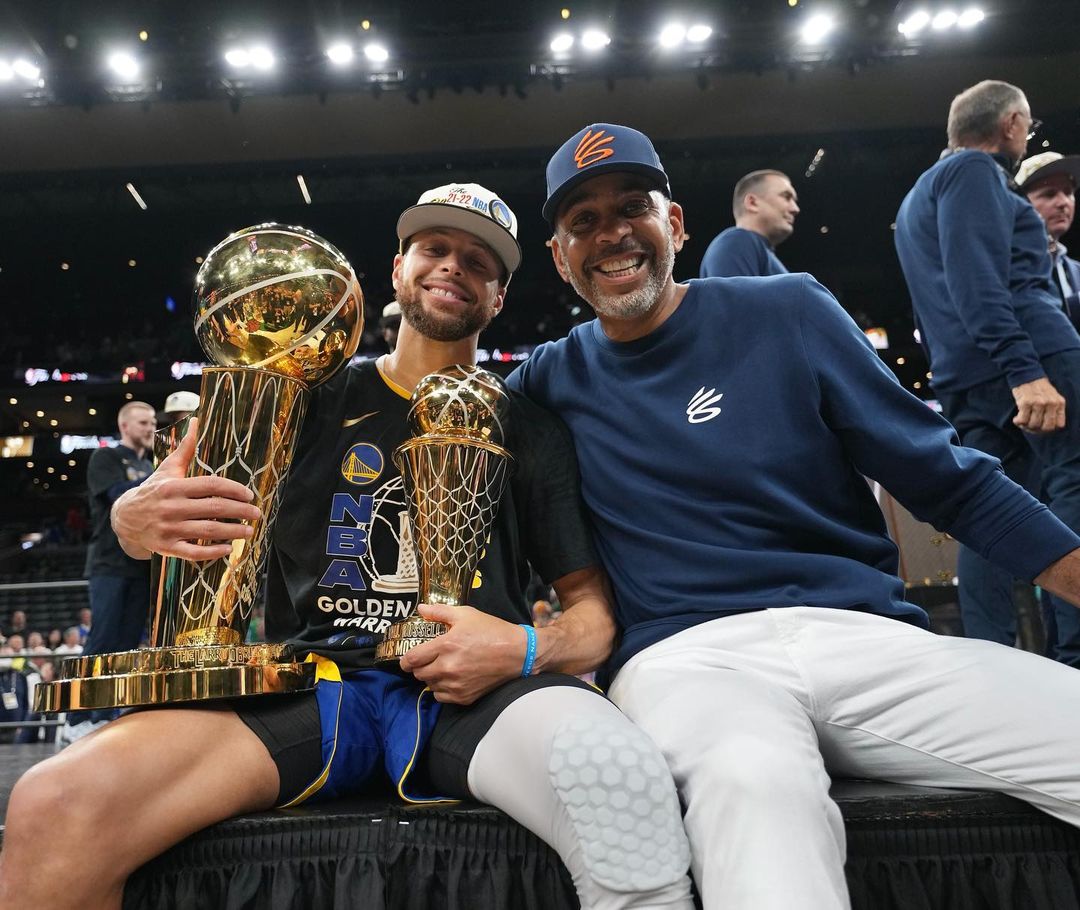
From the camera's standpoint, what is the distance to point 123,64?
9000 mm

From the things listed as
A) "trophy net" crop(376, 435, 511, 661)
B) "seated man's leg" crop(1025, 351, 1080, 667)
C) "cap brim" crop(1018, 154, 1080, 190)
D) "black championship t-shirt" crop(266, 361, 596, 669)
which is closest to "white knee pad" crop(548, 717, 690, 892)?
"trophy net" crop(376, 435, 511, 661)

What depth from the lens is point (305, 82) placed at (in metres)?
9.58

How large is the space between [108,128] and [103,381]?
245 inches

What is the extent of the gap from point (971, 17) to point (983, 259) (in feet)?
28.1

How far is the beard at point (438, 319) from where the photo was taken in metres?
1.48

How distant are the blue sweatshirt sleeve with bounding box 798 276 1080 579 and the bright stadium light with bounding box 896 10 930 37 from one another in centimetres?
927

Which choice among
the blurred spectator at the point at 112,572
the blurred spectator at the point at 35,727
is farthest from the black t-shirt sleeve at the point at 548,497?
the blurred spectator at the point at 35,727

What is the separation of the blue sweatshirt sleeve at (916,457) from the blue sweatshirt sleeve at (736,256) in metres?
1.59

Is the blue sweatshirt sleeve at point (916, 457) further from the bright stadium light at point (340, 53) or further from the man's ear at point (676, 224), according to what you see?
the bright stadium light at point (340, 53)

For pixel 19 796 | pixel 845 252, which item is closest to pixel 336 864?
pixel 19 796

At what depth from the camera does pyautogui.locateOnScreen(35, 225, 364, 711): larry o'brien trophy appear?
3.39 ft

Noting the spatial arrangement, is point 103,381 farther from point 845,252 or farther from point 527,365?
point 527,365

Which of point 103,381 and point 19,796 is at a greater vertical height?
point 103,381

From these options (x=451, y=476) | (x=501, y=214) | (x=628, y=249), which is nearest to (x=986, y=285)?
(x=628, y=249)
